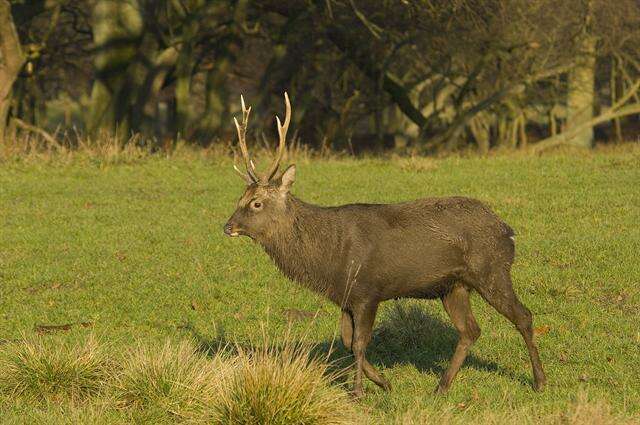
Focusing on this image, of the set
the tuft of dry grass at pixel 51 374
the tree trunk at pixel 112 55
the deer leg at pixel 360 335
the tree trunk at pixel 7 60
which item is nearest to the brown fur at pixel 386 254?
the deer leg at pixel 360 335

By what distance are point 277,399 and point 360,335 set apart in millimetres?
1554

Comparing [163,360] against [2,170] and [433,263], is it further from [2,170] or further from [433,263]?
[2,170]

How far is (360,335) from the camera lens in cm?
880

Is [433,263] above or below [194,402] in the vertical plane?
above

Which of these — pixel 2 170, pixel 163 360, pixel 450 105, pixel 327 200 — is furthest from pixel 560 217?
pixel 450 105

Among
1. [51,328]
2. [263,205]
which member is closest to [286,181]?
[263,205]

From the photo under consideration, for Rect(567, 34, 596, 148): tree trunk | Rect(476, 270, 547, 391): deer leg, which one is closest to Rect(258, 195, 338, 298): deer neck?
Rect(476, 270, 547, 391): deer leg

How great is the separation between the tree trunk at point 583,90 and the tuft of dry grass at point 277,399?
23.7m

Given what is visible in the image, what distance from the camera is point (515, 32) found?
28578 mm

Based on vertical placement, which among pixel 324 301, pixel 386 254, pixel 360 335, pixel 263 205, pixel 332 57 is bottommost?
pixel 324 301

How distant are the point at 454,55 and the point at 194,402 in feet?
75.9

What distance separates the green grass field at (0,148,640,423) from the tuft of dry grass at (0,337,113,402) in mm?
231

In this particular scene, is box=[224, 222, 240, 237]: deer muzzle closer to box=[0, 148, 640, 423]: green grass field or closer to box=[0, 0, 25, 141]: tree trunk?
box=[0, 148, 640, 423]: green grass field

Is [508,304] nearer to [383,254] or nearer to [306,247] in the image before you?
[383,254]
